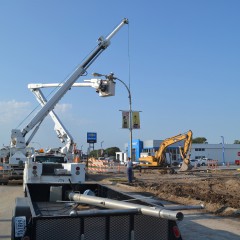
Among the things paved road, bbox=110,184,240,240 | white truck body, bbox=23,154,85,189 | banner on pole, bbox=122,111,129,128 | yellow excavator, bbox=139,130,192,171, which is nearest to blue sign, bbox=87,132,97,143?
yellow excavator, bbox=139,130,192,171

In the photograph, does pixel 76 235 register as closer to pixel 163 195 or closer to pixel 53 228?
pixel 53 228

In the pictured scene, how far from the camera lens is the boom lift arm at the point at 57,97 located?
26219mm

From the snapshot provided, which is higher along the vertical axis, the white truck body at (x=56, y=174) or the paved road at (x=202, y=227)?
the white truck body at (x=56, y=174)

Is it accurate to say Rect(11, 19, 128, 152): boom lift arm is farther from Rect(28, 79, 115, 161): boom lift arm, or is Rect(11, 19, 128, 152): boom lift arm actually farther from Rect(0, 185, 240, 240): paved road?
Rect(0, 185, 240, 240): paved road

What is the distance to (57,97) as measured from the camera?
27.9 m

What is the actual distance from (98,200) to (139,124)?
2274cm

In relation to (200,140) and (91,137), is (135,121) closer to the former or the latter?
(91,137)

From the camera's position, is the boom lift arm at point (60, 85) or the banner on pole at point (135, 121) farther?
the banner on pole at point (135, 121)

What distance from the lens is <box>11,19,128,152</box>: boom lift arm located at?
26219 mm

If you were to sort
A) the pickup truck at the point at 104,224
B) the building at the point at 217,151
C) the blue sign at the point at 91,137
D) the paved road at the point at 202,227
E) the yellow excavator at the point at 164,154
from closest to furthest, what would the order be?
the pickup truck at the point at 104,224
the paved road at the point at 202,227
the yellow excavator at the point at 164,154
the blue sign at the point at 91,137
the building at the point at 217,151

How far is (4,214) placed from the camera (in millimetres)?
11703

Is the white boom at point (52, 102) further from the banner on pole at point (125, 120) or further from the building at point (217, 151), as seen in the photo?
the building at point (217, 151)

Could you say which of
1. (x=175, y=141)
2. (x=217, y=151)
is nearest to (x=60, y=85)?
(x=175, y=141)

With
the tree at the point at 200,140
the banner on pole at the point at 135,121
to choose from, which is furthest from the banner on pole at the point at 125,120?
the tree at the point at 200,140
